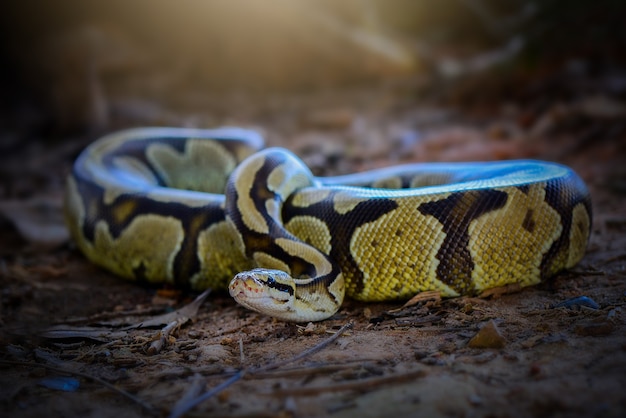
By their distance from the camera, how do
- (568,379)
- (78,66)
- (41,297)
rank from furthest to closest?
1. (78,66)
2. (41,297)
3. (568,379)

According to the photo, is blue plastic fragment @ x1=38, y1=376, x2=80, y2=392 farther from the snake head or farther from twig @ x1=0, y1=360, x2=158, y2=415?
the snake head

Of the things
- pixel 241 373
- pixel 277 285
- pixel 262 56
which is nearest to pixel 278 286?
pixel 277 285

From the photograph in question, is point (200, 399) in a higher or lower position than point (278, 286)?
lower

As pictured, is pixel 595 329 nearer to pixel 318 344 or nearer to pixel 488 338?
pixel 488 338

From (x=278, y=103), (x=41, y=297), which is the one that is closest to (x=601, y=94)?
(x=278, y=103)

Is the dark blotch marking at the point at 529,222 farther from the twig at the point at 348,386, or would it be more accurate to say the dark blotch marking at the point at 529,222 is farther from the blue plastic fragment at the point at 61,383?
the blue plastic fragment at the point at 61,383

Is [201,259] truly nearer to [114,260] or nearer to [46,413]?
[114,260]
